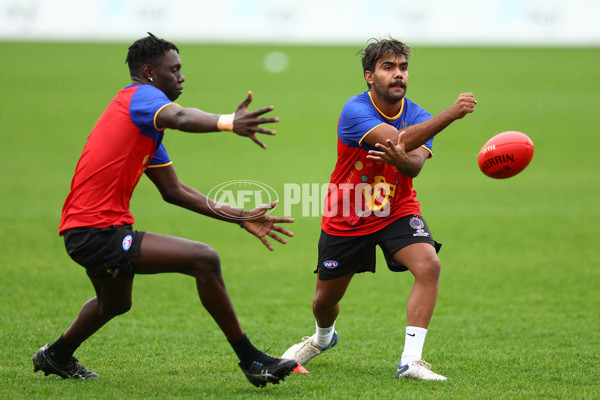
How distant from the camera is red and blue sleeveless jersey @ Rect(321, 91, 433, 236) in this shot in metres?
6.34

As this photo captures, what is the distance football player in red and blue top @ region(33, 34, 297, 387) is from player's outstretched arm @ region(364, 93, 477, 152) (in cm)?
105

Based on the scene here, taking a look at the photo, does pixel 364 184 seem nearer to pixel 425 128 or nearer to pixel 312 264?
pixel 425 128

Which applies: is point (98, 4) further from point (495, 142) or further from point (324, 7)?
point (495, 142)

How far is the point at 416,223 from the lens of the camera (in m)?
6.30

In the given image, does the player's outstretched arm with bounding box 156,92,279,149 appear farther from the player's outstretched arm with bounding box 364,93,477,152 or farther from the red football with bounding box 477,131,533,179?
the red football with bounding box 477,131,533,179

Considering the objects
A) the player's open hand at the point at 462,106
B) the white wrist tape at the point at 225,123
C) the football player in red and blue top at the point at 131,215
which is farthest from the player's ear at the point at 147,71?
the player's open hand at the point at 462,106

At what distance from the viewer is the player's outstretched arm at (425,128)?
577 cm

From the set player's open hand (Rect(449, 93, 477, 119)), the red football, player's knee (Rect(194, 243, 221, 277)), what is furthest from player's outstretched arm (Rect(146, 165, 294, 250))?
the red football

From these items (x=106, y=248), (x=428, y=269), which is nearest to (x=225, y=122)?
(x=106, y=248)

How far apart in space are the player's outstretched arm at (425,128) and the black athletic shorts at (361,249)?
67cm

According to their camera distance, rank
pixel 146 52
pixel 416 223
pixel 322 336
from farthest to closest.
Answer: pixel 322 336 → pixel 416 223 → pixel 146 52

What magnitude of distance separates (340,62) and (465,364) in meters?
30.1

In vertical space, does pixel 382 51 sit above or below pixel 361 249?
above

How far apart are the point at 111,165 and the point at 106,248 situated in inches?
22.7
